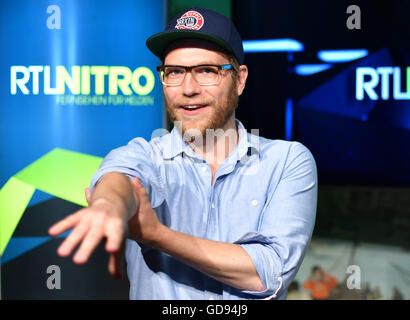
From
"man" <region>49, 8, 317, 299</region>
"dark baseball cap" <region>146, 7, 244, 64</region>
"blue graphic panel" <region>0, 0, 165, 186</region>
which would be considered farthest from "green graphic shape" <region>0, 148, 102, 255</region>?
"dark baseball cap" <region>146, 7, 244, 64</region>

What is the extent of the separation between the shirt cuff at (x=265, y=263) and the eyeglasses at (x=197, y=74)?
57 centimetres

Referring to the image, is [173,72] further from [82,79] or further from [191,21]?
[82,79]

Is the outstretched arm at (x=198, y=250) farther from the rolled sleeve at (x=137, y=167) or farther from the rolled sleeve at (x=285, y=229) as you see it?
the rolled sleeve at (x=137, y=167)

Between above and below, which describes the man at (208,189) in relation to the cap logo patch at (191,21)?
below

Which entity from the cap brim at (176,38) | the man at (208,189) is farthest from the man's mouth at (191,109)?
the cap brim at (176,38)

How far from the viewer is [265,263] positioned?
1430 millimetres

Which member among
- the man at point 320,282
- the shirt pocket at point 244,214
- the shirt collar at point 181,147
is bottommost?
the man at point 320,282

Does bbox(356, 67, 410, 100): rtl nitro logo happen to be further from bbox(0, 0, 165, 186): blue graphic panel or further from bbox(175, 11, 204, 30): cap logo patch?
bbox(175, 11, 204, 30): cap logo patch

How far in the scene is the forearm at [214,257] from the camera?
1.32 m

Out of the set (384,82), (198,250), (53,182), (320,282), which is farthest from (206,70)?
(320,282)

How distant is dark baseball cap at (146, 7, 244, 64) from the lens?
1659 mm

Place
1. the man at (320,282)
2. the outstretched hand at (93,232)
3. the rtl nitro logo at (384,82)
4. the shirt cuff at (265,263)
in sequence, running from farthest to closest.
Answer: the man at (320,282), the rtl nitro logo at (384,82), the shirt cuff at (265,263), the outstretched hand at (93,232)

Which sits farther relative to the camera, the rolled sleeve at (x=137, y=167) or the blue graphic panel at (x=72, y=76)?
the blue graphic panel at (x=72, y=76)

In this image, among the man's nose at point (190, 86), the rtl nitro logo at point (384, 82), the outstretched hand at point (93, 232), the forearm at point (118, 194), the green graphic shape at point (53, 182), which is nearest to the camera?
the outstretched hand at point (93, 232)
